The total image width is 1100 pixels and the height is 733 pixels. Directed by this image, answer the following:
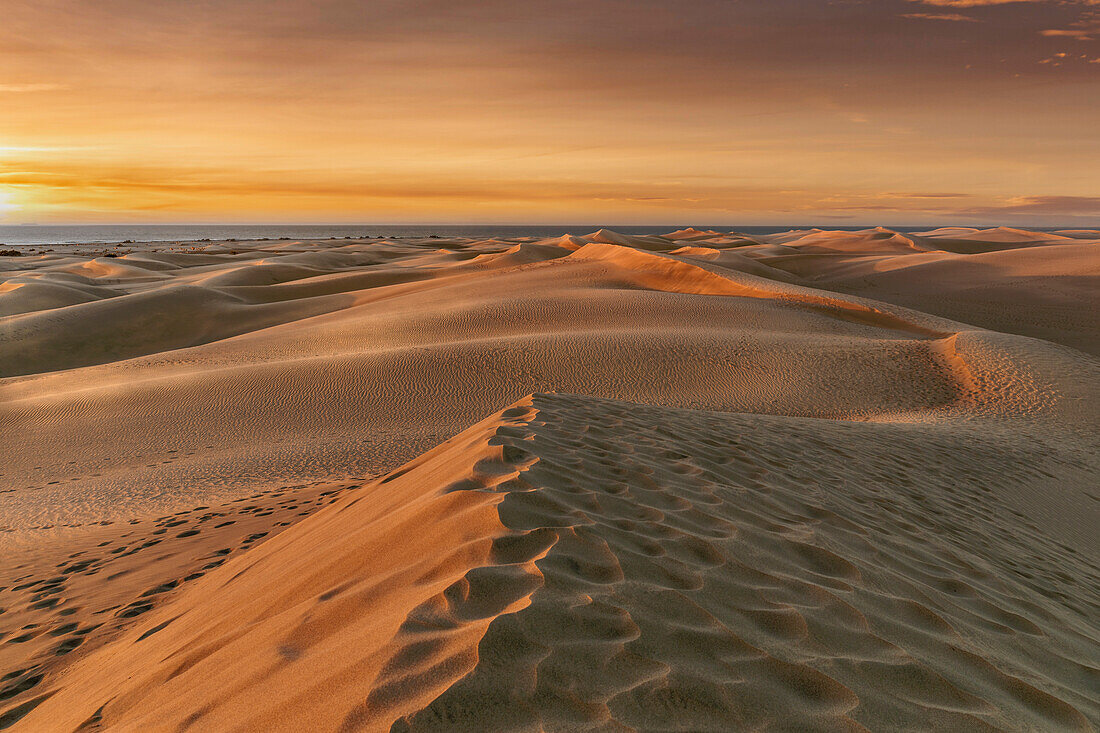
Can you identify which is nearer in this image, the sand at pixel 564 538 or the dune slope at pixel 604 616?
the dune slope at pixel 604 616

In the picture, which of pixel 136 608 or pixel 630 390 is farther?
pixel 630 390

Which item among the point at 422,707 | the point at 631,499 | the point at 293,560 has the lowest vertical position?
the point at 293,560

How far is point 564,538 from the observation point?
2641 mm

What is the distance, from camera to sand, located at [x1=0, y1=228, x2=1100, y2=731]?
75.9 inches

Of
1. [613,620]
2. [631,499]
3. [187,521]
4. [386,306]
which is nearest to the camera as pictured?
[613,620]

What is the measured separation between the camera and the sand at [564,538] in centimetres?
193

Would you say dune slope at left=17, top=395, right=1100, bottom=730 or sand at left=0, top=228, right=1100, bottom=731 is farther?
sand at left=0, top=228, right=1100, bottom=731

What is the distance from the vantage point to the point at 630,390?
11.1 meters

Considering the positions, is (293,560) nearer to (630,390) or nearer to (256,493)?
(256,493)

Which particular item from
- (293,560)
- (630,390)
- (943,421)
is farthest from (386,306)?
(293,560)

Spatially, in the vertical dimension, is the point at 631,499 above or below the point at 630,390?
above

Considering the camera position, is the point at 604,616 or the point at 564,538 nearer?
the point at 604,616

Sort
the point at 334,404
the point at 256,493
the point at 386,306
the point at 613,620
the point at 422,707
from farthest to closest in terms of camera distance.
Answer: the point at 386,306 < the point at 334,404 < the point at 256,493 < the point at 613,620 < the point at 422,707

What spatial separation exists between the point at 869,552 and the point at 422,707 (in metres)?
2.69
